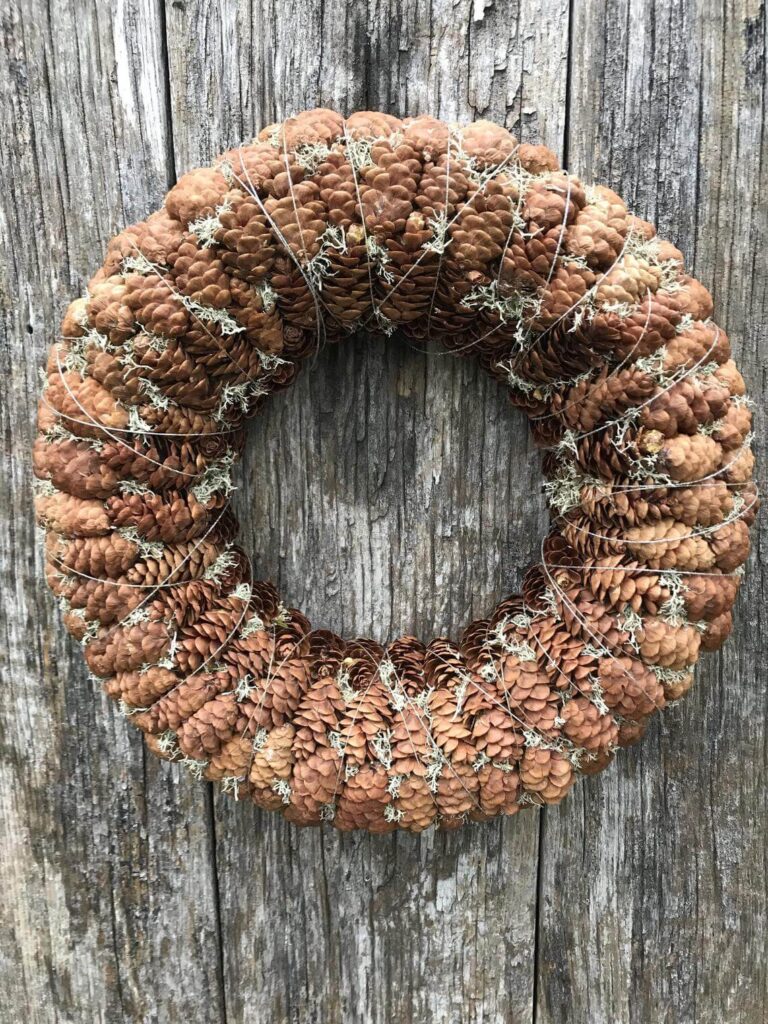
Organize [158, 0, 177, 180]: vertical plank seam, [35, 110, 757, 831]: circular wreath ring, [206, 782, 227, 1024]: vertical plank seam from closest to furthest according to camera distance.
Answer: [35, 110, 757, 831]: circular wreath ring, [158, 0, 177, 180]: vertical plank seam, [206, 782, 227, 1024]: vertical plank seam

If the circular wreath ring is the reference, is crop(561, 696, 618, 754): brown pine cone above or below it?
below

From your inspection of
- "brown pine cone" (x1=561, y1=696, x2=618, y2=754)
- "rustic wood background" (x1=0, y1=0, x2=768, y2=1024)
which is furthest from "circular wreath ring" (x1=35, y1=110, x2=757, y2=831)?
"rustic wood background" (x1=0, y1=0, x2=768, y2=1024)

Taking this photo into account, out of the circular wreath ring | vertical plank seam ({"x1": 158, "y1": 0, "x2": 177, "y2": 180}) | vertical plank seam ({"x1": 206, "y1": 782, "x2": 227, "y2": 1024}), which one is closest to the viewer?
the circular wreath ring

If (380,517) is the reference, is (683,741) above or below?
below

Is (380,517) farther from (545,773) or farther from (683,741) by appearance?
(683,741)


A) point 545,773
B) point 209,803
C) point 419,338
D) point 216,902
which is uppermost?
point 419,338

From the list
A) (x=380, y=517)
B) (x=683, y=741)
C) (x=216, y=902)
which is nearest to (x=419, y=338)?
(x=380, y=517)

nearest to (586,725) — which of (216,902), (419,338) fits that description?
(419,338)

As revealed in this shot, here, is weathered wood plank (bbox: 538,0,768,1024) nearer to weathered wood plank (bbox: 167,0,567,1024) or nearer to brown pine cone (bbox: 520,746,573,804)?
weathered wood plank (bbox: 167,0,567,1024)

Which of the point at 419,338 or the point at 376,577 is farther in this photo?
the point at 376,577
